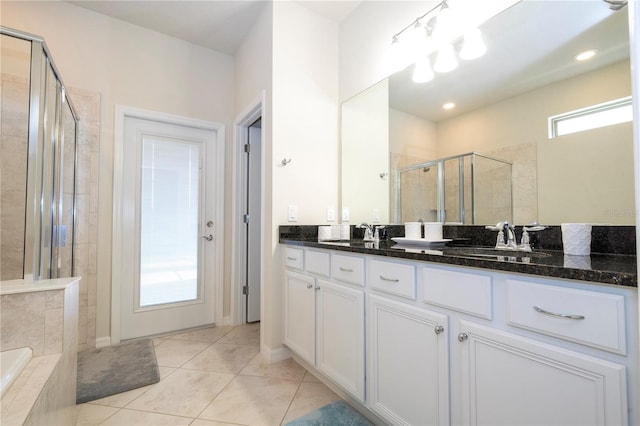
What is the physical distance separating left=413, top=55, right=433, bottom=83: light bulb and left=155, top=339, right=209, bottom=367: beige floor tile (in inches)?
101

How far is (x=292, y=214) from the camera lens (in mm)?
2215

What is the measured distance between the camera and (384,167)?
7.14ft

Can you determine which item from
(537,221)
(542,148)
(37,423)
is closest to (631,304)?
(537,221)

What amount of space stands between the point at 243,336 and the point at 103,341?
3.64 ft

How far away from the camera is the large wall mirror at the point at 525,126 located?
3.75 feet

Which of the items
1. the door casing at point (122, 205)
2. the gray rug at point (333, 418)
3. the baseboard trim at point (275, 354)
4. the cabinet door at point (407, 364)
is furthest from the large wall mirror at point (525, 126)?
the door casing at point (122, 205)

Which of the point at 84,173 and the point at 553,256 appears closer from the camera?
the point at 553,256

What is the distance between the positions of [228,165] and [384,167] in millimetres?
1613

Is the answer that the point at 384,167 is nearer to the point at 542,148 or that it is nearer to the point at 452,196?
the point at 452,196

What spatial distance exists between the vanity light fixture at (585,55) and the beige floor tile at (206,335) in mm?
2944

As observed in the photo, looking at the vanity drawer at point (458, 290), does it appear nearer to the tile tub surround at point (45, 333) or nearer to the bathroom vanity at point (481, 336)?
the bathroom vanity at point (481, 336)

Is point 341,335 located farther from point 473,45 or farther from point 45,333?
point 473,45

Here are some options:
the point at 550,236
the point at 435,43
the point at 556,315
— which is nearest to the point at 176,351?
the point at 556,315

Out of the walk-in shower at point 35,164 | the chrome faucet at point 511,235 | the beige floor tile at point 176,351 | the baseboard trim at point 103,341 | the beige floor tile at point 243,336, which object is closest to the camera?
the chrome faucet at point 511,235
